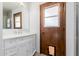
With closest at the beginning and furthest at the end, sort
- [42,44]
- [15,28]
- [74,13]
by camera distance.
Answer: [74,13] < [15,28] < [42,44]

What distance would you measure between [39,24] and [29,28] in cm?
13

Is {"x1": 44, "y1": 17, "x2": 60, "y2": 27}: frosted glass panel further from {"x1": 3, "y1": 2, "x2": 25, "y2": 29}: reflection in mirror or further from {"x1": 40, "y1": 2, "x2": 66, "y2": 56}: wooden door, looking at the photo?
{"x1": 3, "y1": 2, "x2": 25, "y2": 29}: reflection in mirror

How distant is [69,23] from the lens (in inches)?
39.9

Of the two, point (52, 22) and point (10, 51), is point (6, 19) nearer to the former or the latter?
point (10, 51)

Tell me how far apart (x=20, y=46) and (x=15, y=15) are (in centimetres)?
36

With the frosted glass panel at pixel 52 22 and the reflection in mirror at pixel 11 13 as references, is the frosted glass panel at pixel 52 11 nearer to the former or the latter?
the frosted glass panel at pixel 52 22

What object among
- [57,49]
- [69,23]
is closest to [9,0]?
[69,23]

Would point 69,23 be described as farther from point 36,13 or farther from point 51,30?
point 36,13

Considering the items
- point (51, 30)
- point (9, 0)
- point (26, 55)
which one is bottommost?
point (26, 55)

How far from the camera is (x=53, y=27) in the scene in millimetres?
1161

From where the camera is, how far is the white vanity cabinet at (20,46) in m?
1.02

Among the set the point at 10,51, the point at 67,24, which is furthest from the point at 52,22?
the point at 10,51

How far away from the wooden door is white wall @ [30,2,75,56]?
0.05 m

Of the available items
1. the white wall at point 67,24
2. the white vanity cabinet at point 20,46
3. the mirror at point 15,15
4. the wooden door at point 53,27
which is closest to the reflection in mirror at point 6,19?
the mirror at point 15,15
